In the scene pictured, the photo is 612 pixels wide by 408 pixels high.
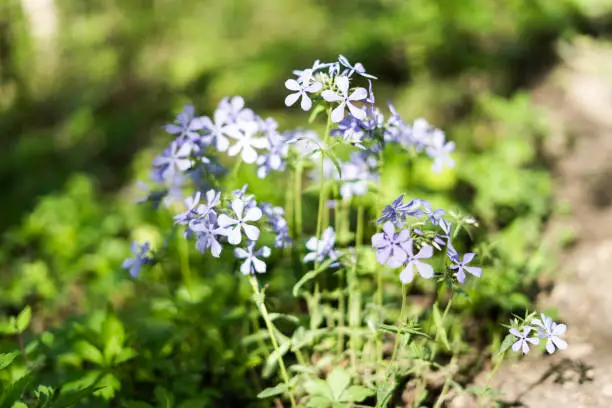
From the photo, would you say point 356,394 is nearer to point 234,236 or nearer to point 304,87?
point 234,236

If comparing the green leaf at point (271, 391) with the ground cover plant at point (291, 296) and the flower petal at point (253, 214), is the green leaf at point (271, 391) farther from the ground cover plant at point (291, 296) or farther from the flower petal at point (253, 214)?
the flower petal at point (253, 214)

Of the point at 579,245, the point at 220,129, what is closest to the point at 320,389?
the point at 220,129

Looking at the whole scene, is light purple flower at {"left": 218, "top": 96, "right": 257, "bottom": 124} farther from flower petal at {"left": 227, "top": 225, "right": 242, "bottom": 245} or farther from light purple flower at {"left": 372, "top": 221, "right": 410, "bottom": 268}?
light purple flower at {"left": 372, "top": 221, "right": 410, "bottom": 268}

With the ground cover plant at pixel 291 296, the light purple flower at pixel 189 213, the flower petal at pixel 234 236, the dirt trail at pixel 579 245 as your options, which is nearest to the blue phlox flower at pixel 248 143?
the ground cover plant at pixel 291 296

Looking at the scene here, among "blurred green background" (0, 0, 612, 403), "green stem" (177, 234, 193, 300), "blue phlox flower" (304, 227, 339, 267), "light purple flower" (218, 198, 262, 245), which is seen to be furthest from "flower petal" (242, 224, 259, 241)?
"green stem" (177, 234, 193, 300)

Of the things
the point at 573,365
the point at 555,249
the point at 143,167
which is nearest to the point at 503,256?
the point at 555,249

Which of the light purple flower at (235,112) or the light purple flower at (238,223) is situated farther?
the light purple flower at (235,112)

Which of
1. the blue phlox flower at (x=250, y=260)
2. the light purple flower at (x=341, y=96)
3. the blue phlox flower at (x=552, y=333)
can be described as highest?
the light purple flower at (x=341, y=96)
